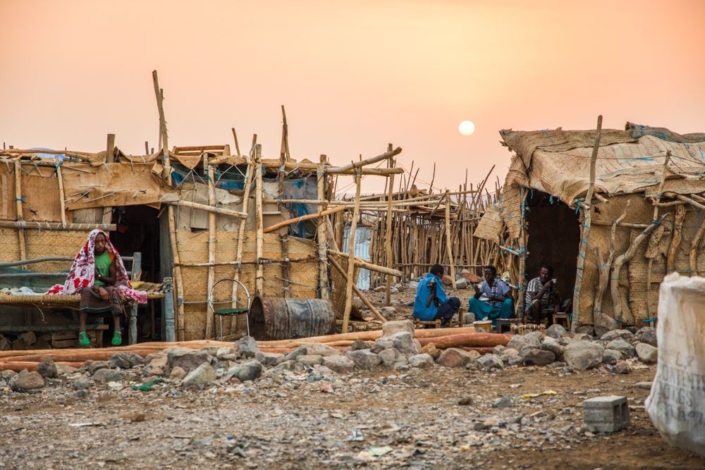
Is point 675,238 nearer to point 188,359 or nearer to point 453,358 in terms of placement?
point 453,358

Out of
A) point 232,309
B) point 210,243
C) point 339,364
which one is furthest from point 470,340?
point 210,243

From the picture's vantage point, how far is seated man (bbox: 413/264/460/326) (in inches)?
512

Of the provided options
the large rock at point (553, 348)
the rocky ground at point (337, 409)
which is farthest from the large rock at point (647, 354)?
the large rock at point (553, 348)

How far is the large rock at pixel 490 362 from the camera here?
369 inches

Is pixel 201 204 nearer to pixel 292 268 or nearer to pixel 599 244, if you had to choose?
pixel 292 268

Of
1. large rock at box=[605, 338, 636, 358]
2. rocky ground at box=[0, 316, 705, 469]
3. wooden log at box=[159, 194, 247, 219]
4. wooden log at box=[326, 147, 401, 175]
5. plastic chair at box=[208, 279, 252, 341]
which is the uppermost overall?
wooden log at box=[326, 147, 401, 175]

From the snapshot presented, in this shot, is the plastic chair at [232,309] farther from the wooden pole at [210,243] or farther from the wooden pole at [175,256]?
the wooden pole at [175,256]

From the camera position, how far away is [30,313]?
1192 centimetres

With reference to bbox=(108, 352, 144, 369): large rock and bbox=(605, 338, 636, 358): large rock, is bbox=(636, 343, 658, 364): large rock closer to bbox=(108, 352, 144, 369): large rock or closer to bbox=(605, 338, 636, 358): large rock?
bbox=(605, 338, 636, 358): large rock

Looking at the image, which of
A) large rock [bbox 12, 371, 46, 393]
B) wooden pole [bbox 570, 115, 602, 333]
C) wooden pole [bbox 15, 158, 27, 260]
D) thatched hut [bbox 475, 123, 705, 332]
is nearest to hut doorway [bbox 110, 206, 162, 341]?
wooden pole [bbox 15, 158, 27, 260]

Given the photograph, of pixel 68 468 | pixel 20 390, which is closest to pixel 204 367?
pixel 20 390

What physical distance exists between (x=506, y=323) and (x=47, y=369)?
6759 millimetres

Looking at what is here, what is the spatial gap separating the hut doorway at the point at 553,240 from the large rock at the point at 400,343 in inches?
220

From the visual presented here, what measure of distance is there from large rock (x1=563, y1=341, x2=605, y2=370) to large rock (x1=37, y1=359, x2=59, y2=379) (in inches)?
212
